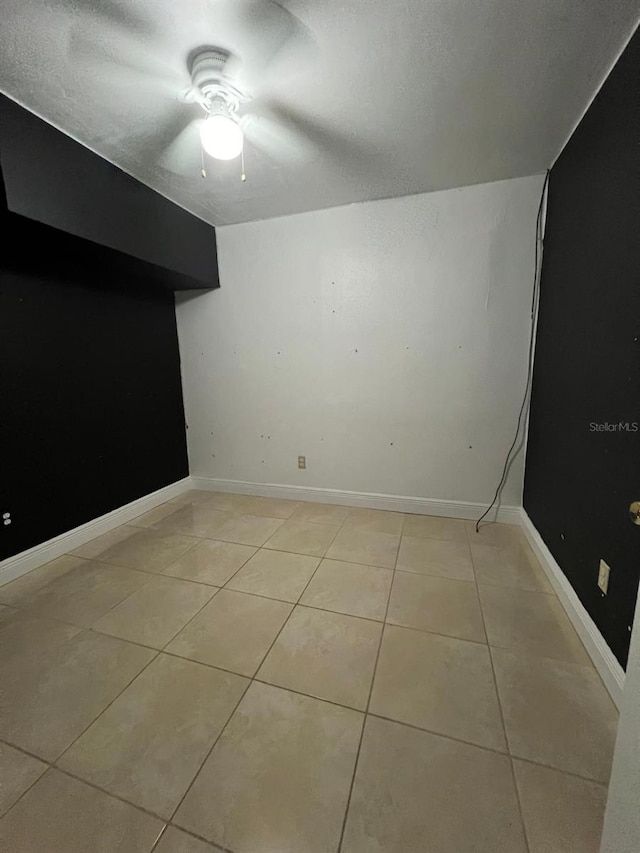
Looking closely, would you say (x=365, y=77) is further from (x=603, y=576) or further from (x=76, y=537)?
(x=76, y=537)

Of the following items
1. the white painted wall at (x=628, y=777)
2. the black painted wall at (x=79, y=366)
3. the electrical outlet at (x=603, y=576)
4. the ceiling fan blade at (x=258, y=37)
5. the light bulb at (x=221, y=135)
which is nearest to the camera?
the white painted wall at (x=628, y=777)

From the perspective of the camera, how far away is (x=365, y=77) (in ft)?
4.31

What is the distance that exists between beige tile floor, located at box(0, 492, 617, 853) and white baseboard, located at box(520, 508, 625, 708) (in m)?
0.04

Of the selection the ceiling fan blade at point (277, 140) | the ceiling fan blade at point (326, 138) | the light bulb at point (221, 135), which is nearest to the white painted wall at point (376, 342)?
the ceiling fan blade at point (326, 138)

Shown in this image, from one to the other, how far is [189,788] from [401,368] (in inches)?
93.2

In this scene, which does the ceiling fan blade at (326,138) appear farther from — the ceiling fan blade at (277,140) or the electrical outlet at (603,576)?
the electrical outlet at (603,576)

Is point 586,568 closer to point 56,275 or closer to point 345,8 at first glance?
point 345,8

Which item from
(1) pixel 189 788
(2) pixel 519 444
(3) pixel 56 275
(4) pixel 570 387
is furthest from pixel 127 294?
(2) pixel 519 444

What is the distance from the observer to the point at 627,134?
3.82ft

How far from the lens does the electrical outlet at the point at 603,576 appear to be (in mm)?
1198

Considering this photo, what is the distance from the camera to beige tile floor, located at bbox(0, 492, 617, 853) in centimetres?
82

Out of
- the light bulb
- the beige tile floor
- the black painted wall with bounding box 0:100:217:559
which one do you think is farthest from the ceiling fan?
the beige tile floor

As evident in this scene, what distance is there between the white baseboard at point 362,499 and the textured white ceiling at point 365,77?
7.53 ft

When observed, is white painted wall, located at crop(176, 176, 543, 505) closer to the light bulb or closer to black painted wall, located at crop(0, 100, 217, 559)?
black painted wall, located at crop(0, 100, 217, 559)
